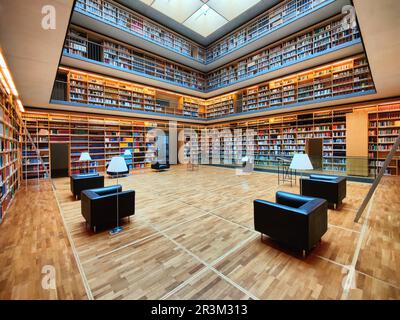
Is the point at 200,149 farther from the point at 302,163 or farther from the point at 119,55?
the point at 302,163

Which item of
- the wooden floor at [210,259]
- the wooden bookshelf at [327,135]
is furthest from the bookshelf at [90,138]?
the wooden bookshelf at [327,135]

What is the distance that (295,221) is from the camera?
86.8 inches

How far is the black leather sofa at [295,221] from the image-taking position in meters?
2.15

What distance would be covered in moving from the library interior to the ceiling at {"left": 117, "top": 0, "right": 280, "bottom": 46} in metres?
0.09

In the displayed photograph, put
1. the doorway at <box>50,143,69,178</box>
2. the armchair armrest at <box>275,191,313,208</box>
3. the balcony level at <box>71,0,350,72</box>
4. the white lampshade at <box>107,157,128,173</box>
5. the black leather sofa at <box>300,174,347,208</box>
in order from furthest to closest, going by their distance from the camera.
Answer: the doorway at <box>50,143,69,178</box>, the balcony level at <box>71,0,350,72</box>, the black leather sofa at <box>300,174,347,208</box>, the white lampshade at <box>107,157,128,173</box>, the armchair armrest at <box>275,191,313,208</box>

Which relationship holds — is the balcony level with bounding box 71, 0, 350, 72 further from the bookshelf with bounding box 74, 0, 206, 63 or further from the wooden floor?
the wooden floor

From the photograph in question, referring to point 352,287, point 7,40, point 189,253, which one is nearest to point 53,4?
point 7,40

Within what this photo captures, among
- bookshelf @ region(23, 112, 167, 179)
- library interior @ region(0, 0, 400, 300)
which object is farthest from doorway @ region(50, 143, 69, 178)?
bookshelf @ region(23, 112, 167, 179)

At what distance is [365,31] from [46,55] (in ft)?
19.9

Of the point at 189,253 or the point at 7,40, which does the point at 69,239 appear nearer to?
the point at 189,253

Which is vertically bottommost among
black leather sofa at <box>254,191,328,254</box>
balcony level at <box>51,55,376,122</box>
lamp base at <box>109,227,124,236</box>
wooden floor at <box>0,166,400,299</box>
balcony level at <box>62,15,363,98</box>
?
wooden floor at <box>0,166,400,299</box>

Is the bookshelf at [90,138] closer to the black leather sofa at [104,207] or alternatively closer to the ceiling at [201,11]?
the ceiling at [201,11]

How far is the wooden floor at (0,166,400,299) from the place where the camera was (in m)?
1.69
